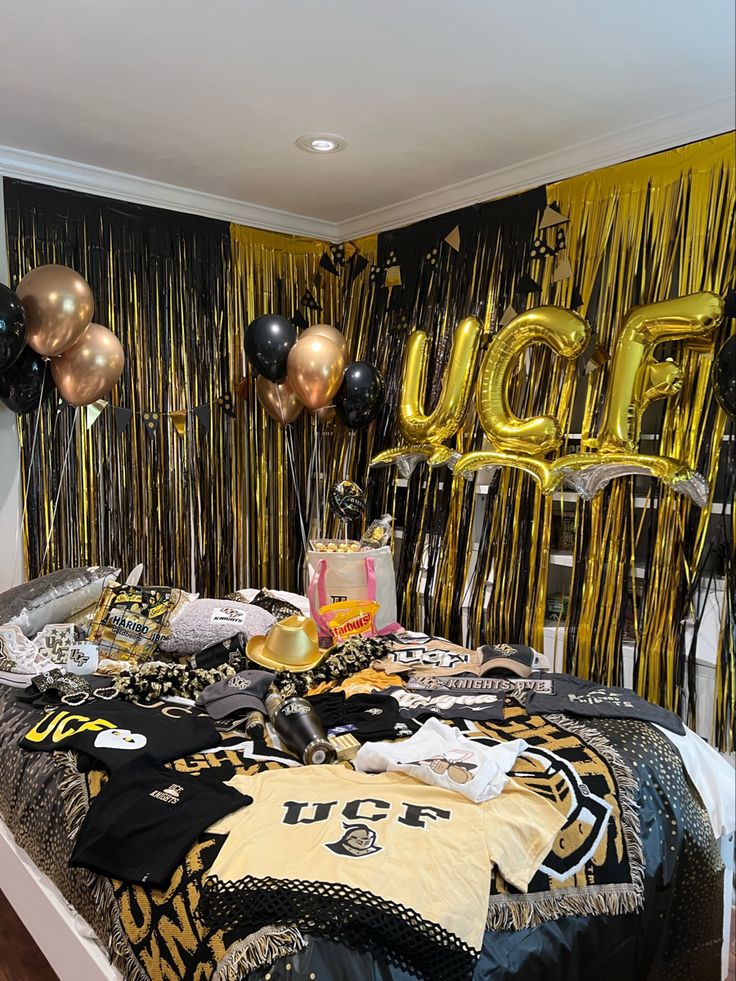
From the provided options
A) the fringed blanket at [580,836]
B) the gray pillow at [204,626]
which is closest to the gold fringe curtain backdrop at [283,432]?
the gray pillow at [204,626]

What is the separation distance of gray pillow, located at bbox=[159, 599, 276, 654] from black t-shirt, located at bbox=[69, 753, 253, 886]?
943mm

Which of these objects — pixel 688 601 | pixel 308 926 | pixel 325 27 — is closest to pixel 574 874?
pixel 308 926

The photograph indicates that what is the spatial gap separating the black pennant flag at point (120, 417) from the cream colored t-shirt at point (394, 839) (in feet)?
6.90

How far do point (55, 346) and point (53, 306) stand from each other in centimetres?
14

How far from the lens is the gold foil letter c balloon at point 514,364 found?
2.77m

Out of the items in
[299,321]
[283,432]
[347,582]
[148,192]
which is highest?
[148,192]

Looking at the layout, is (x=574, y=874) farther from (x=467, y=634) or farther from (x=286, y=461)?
(x=286, y=461)

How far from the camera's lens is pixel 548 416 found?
2865 millimetres

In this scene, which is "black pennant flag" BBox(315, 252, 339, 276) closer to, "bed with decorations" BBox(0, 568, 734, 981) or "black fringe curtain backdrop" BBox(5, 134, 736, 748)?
"black fringe curtain backdrop" BBox(5, 134, 736, 748)

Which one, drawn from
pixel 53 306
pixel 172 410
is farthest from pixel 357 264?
pixel 53 306

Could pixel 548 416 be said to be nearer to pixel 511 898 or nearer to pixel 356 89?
pixel 356 89

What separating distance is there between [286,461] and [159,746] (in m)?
2.33

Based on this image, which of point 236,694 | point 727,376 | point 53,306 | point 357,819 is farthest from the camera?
point 53,306

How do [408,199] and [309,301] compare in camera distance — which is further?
[309,301]
